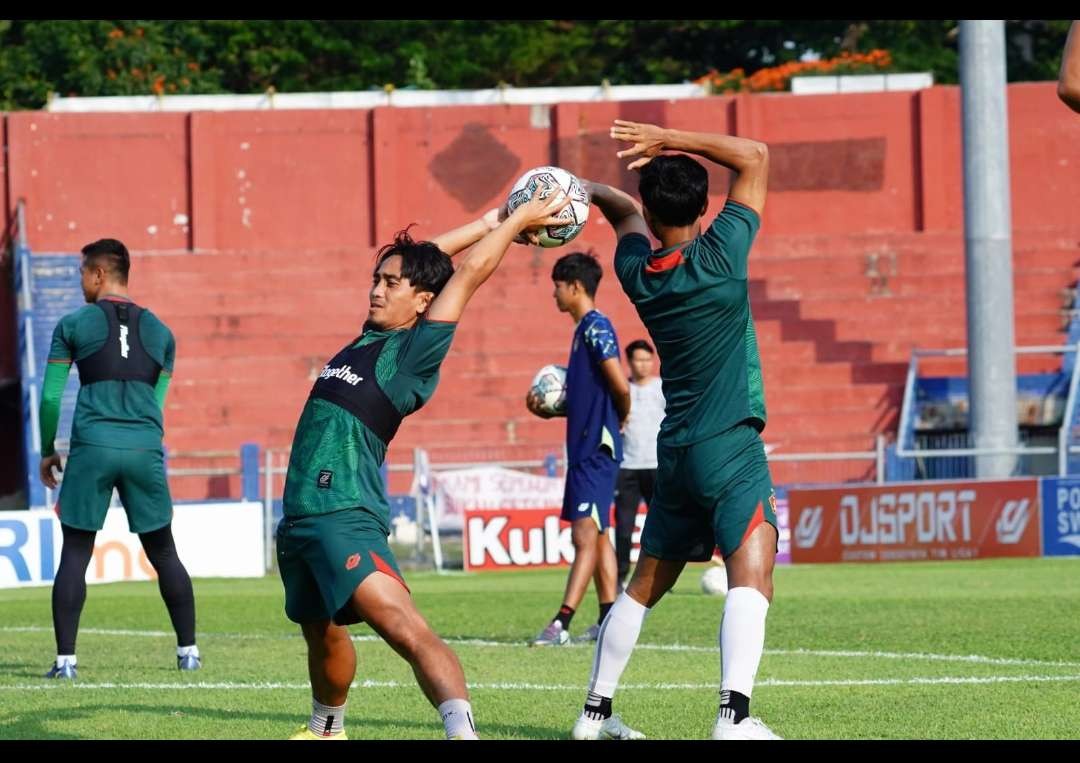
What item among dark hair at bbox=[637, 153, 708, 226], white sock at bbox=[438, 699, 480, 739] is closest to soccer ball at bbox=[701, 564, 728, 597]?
dark hair at bbox=[637, 153, 708, 226]

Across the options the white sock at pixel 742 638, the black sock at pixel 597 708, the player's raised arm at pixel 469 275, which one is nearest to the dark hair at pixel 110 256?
the player's raised arm at pixel 469 275

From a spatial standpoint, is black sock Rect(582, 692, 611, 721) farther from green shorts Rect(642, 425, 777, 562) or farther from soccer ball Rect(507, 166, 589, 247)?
soccer ball Rect(507, 166, 589, 247)

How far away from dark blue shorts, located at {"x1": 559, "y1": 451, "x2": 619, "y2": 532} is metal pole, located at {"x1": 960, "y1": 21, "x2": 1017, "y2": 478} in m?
15.1

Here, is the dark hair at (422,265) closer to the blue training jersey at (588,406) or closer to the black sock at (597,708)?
the black sock at (597,708)

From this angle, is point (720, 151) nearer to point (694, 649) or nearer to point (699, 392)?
point (699, 392)

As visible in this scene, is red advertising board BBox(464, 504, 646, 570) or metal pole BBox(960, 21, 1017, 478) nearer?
red advertising board BBox(464, 504, 646, 570)

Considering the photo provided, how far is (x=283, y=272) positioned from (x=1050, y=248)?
577 inches

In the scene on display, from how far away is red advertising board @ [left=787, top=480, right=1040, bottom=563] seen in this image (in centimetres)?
1995

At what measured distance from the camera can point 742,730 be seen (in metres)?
6.28

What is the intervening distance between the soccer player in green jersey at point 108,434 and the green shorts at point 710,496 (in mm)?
3839

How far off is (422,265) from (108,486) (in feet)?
12.9

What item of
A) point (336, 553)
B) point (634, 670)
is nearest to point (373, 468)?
point (336, 553)

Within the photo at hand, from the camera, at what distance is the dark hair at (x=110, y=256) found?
996 cm
